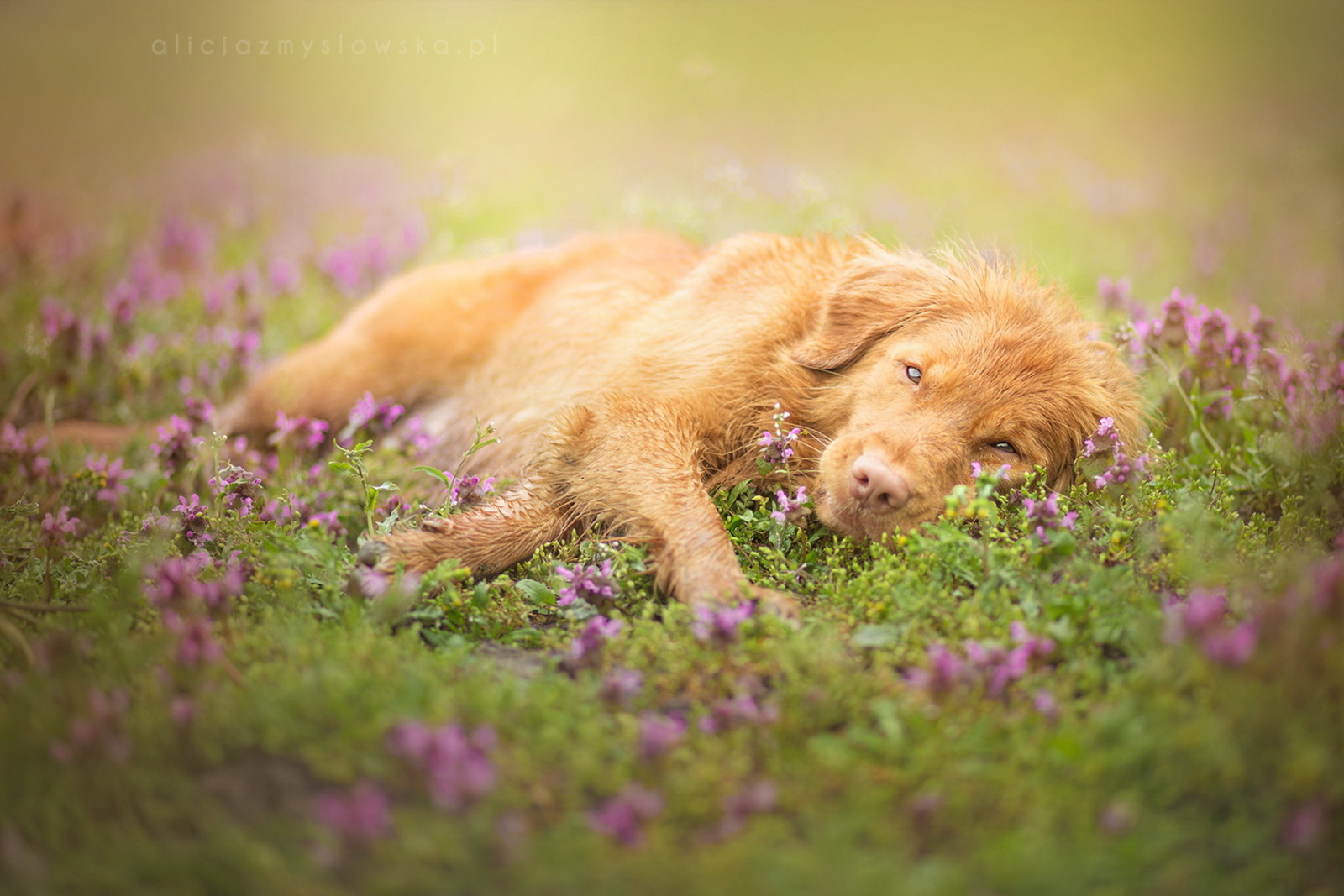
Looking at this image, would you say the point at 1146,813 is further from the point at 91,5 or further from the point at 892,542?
the point at 91,5

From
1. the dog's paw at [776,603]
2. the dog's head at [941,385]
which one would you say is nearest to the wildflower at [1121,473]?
the dog's head at [941,385]

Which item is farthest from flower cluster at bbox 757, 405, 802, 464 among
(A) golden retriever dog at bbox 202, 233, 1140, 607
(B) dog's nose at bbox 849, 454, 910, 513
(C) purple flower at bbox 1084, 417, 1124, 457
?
(C) purple flower at bbox 1084, 417, 1124, 457

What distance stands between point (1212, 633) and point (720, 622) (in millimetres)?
1160

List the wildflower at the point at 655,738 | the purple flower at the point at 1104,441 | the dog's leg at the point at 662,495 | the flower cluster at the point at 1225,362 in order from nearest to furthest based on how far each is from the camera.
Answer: the wildflower at the point at 655,738 < the dog's leg at the point at 662,495 < the purple flower at the point at 1104,441 < the flower cluster at the point at 1225,362

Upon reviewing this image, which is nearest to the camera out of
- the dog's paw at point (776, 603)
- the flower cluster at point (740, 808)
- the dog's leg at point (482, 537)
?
the flower cluster at point (740, 808)

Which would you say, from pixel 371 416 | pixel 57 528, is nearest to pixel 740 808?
pixel 57 528

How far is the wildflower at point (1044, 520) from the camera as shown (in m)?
2.85

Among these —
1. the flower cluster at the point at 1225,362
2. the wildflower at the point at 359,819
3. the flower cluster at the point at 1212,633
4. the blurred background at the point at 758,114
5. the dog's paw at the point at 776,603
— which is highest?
the blurred background at the point at 758,114

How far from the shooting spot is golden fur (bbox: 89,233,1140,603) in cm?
321

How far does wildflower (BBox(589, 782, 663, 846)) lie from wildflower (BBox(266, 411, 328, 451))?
10.2ft

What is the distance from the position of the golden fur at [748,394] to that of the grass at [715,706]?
0.19m

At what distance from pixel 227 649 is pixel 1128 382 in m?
3.52

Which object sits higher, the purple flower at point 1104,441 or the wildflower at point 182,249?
the purple flower at point 1104,441

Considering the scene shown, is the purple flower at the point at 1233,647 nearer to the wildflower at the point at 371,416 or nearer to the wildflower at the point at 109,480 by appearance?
the wildflower at the point at 371,416
